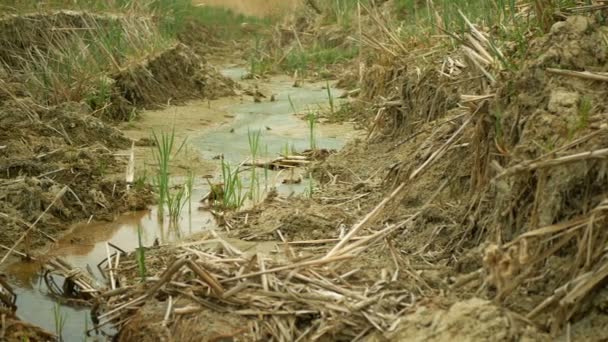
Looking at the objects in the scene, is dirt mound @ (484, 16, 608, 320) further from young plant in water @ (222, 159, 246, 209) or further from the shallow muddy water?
young plant in water @ (222, 159, 246, 209)

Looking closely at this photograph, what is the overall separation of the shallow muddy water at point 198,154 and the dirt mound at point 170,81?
226 mm

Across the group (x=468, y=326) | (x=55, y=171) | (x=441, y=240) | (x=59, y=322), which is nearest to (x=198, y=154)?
(x=55, y=171)

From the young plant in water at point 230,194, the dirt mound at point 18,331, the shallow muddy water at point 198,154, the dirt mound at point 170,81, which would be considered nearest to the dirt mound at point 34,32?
the dirt mound at point 170,81

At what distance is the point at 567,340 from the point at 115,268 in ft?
6.97

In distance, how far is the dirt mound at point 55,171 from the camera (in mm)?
5059

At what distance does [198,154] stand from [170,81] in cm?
277

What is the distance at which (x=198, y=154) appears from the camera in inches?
272

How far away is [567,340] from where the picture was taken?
9.36ft

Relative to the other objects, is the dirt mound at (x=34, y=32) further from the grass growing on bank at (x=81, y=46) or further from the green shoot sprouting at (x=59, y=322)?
the green shoot sprouting at (x=59, y=322)

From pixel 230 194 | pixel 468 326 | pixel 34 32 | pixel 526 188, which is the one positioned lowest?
pixel 230 194

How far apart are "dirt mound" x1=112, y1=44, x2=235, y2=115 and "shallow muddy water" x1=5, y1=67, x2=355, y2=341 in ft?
0.74

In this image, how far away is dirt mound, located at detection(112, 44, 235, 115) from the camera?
8695 mm

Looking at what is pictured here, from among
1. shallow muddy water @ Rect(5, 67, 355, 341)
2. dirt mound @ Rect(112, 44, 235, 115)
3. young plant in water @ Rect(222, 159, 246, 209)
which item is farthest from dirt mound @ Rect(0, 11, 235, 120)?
young plant in water @ Rect(222, 159, 246, 209)

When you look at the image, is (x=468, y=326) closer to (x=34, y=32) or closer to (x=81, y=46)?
(x=81, y=46)
